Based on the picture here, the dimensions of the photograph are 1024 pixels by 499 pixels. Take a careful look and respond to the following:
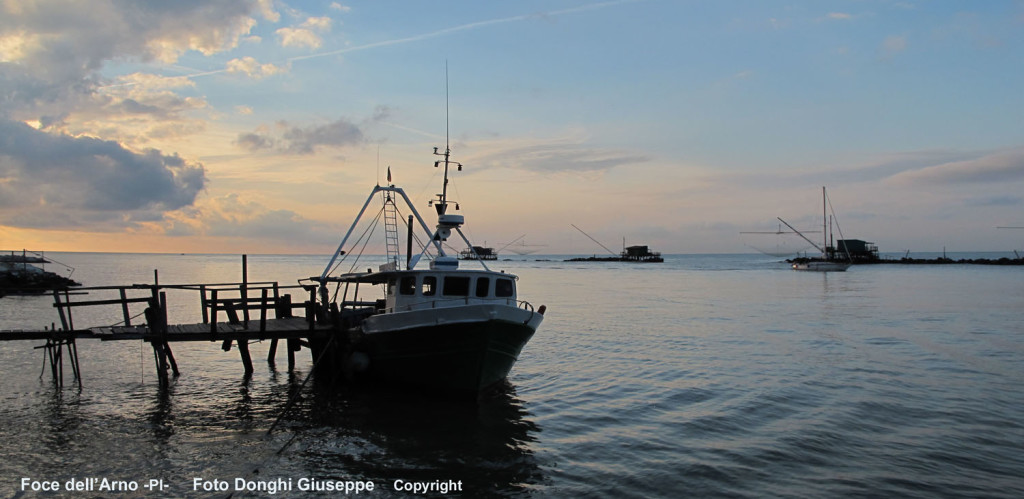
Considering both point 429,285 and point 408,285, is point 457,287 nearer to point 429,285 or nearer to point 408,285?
point 429,285

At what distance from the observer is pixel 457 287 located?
18109 millimetres

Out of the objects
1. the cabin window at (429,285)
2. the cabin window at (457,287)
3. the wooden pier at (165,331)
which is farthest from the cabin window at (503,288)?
the wooden pier at (165,331)

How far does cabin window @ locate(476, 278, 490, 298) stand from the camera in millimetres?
18172

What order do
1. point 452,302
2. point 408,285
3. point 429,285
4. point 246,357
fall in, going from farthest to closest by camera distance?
point 246,357
point 408,285
point 429,285
point 452,302

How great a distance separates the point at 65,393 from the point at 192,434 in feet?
23.1

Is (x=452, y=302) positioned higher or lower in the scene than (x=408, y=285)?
lower

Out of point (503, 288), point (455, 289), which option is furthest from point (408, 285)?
point (503, 288)

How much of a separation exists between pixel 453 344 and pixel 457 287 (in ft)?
7.09

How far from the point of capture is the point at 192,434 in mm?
14164

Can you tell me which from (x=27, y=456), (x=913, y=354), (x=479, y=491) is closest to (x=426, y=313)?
(x=479, y=491)

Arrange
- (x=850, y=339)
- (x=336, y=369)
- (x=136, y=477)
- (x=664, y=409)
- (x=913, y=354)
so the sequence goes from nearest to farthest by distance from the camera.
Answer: (x=136, y=477) < (x=664, y=409) < (x=336, y=369) < (x=913, y=354) < (x=850, y=339)

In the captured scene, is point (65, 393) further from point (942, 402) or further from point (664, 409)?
point (942, 402)

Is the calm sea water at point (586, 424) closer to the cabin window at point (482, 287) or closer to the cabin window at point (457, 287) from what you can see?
the cabin window at point (482, 287)

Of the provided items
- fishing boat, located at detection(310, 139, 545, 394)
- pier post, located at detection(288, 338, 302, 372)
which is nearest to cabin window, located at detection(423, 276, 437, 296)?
fishing boat, located at detection(310, 139, 545, 394)
